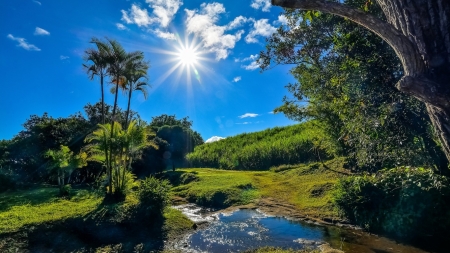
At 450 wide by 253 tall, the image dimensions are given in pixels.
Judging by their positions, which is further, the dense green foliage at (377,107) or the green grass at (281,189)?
the green grass at (281,189)

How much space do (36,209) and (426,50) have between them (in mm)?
14252

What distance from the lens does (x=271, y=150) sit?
91.4 feet

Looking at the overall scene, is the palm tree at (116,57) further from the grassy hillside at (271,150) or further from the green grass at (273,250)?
the grassy hillside at (271,150)

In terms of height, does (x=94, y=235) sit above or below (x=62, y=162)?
below

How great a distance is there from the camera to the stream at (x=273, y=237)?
26.3ft

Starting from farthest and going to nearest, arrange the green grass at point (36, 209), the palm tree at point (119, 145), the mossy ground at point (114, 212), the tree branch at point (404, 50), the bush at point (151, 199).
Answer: the palm tree at point (119, 145), the bush at point (151, 199), the green grass at point (36, 209), the mossy ground at point (114, 212), the tree branch at point (404, 50)

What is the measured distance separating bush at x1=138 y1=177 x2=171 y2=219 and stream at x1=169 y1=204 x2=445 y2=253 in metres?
1.68

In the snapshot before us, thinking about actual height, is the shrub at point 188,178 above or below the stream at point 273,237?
above

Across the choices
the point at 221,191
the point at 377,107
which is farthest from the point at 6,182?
the point at 377,107

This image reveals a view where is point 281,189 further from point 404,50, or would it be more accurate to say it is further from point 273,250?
point 404,50

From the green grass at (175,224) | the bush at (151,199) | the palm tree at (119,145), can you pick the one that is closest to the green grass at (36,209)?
the palm tree at (119,145)

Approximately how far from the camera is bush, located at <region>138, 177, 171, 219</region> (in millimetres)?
10727

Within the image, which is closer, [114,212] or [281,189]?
[114,212]

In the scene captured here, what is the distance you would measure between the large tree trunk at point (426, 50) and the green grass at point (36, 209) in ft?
37.2
